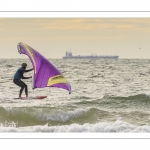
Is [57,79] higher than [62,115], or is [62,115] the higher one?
[57,79]

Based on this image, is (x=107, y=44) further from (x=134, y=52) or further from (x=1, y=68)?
Answer: (x=1, y=68)

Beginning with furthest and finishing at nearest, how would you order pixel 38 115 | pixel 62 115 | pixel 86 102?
pixel 86 102 → pixel 38 115 → pixel 62 115

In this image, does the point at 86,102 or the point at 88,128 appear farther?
the point at 86,102

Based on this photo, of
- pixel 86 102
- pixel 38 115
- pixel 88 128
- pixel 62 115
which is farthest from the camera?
pixel 86 102

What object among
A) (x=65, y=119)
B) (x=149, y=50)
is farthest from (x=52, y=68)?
(x=149, y=50)

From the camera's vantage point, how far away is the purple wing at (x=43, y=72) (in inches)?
432

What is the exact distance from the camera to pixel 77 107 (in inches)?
536

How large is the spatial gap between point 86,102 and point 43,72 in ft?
11.6

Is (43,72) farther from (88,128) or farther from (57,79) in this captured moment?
(88,128)

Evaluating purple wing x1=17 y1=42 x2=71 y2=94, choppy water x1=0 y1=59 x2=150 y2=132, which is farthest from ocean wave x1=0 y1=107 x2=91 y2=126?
purple wing x1=17 y1=42 x2=71 y2=94

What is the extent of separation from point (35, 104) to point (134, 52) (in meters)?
4.09

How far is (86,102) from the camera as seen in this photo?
1409cm

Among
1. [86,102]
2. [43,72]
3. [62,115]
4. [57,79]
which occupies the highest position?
[43,72]

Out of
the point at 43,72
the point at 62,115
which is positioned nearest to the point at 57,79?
the point at 43,72
